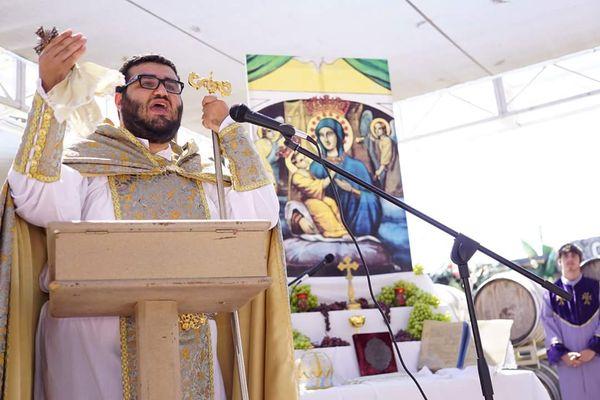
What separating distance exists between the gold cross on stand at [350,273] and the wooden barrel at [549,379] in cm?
257

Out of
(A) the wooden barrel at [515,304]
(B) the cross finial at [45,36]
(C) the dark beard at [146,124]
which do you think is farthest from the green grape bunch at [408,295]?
(B) the cross finial at [45,36]

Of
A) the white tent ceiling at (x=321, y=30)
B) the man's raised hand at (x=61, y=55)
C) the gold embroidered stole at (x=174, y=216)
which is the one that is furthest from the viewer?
the white tent ceiling at (x=321, y=30)

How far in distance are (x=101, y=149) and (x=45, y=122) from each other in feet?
1.47

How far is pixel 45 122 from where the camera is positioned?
2402 mm

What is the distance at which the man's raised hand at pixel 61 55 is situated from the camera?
225cm

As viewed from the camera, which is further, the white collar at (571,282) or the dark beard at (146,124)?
the white collar at (571,282)

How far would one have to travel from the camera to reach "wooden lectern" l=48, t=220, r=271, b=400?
6.35 feet

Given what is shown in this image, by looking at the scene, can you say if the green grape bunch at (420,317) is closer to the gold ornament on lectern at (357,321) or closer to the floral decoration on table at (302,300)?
the gold ornament on lectern at (357,321)

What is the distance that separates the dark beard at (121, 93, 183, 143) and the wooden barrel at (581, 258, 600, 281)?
513 cm

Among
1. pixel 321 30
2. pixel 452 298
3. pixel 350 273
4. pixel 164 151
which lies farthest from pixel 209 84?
pixel 452 298

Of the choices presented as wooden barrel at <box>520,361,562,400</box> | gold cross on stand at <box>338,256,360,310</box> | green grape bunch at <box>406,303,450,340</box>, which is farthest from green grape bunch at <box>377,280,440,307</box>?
wooden barrel at <box>520,361,562,400</box>

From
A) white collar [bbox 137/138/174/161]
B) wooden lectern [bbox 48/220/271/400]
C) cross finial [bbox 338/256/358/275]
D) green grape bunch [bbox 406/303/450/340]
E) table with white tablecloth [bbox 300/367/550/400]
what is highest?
white collar [bbox 137/138/174/161]

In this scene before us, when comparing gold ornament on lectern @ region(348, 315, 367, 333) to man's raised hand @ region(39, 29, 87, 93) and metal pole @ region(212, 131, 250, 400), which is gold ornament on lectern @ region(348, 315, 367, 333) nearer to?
metal pole @ region(212, 131, 250, 400)

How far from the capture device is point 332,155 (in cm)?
669
